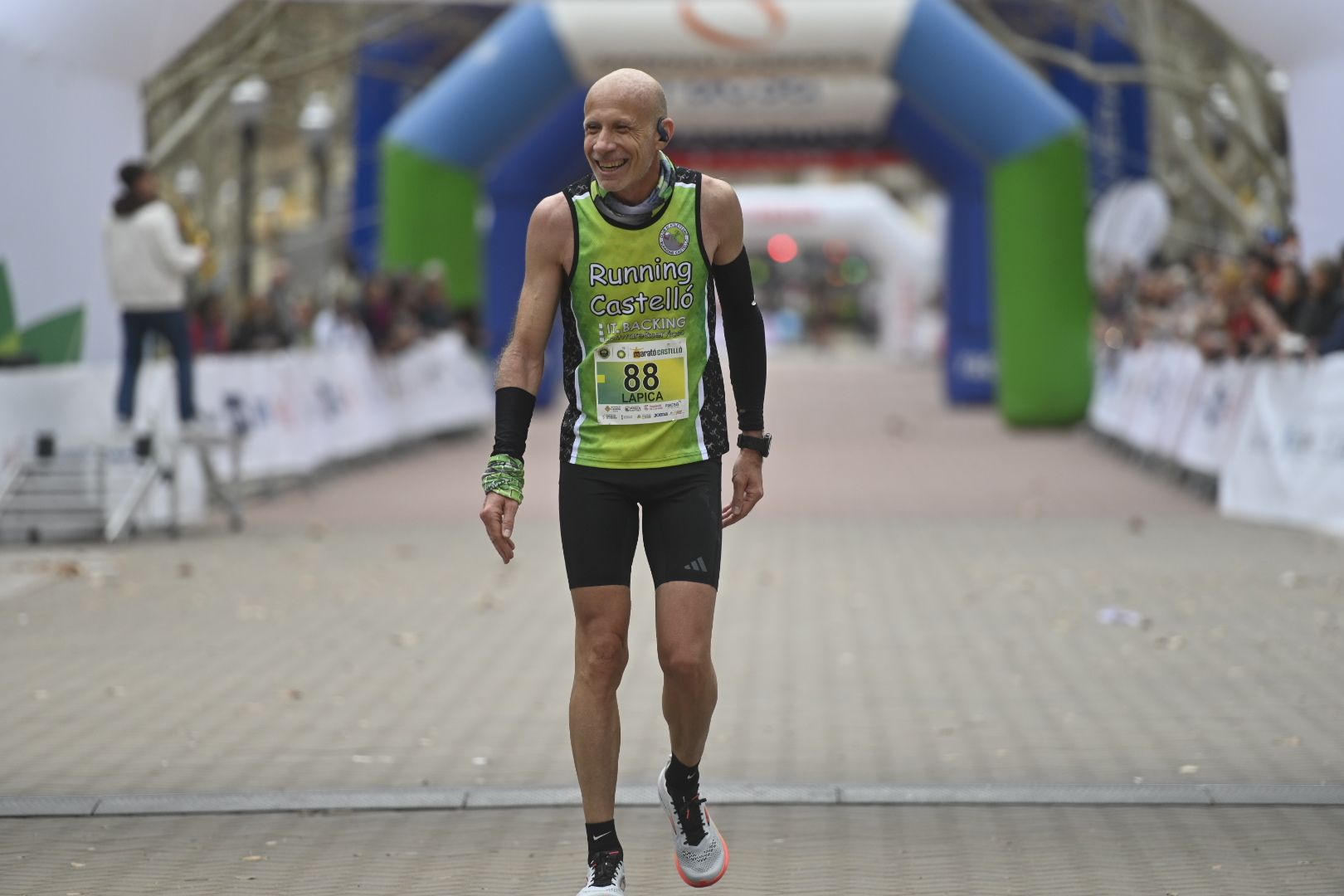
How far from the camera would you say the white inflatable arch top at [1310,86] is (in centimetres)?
1407

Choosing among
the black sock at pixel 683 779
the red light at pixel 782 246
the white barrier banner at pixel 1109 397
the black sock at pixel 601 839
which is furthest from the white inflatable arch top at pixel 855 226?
the black sock at pixel 601 839

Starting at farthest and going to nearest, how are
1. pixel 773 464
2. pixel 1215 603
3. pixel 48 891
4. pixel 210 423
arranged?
pixel 773 464 < pixel 210 423 < pixel 1215 603 < pixel 48 891

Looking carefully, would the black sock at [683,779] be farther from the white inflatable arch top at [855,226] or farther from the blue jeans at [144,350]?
the white inflatable arch top at [855,226]

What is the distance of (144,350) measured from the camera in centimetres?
1388

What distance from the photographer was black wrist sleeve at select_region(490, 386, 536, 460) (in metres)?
4.75

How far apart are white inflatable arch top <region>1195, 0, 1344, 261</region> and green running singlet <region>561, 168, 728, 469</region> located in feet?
33.3

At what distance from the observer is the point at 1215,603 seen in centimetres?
1031

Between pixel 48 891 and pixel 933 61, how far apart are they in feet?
56.3

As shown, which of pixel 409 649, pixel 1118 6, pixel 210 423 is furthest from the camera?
pixel 1118 6

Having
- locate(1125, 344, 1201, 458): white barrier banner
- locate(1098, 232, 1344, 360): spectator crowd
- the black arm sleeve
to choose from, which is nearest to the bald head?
the black arm sleeve

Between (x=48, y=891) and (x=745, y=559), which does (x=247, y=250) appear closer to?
(x=745, y=559)

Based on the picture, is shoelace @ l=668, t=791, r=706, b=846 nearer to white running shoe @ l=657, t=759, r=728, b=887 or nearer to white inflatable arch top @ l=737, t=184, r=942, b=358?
white running shoe @ l=657, t=759, r=728, b=887

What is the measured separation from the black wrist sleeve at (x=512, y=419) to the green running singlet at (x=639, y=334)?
0.10m

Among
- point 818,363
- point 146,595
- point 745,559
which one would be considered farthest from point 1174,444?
point 818,363
